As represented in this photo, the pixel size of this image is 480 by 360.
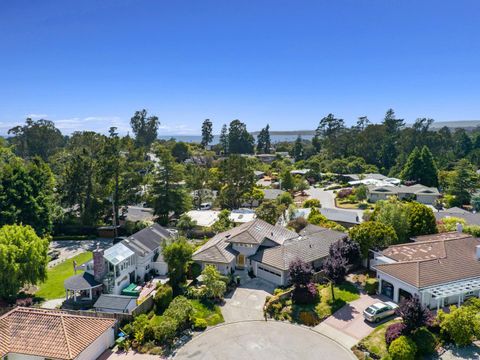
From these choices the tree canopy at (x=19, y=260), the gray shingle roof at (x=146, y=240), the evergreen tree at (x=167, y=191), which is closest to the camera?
the tree canopy at (x=19, y=260)

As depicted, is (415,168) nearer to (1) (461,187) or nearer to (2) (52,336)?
(1) (461,187)

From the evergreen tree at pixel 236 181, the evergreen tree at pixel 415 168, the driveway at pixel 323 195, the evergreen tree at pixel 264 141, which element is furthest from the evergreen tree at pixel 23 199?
the evergreen tree at pixel 264 141

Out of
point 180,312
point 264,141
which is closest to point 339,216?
point 180,312

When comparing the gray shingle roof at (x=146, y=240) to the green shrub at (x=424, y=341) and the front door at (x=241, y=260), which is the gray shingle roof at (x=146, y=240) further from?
the green shrub at (x=424, y=341)

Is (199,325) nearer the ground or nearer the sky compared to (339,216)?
nearer the ground

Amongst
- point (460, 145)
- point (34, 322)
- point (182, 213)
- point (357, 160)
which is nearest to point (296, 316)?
point (34, 322)
